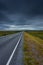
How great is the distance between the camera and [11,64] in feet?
30.3

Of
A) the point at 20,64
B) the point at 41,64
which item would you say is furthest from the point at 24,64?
the point at 41,64

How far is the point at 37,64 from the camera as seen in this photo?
9.74 metres

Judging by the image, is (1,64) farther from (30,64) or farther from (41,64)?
(41,64)

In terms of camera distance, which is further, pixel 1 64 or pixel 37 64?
pixel 37 64

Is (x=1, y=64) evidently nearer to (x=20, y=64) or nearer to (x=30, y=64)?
(x=20, y=64)

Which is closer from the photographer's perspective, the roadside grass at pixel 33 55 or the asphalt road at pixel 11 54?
the asphalt road at pixel 11 54

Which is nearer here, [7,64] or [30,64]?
[7,64]

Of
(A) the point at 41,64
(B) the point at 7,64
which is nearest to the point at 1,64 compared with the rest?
(B) the point at 7,64

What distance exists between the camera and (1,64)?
352 inches

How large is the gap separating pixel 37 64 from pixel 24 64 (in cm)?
76

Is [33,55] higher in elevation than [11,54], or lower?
lower

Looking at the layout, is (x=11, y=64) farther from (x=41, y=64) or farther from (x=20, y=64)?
(x=41, y=64)

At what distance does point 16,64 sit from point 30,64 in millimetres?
834

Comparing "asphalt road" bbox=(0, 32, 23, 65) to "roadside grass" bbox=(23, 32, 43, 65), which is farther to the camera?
"roadside grass" bbox=(23, 32, 43, 65)
